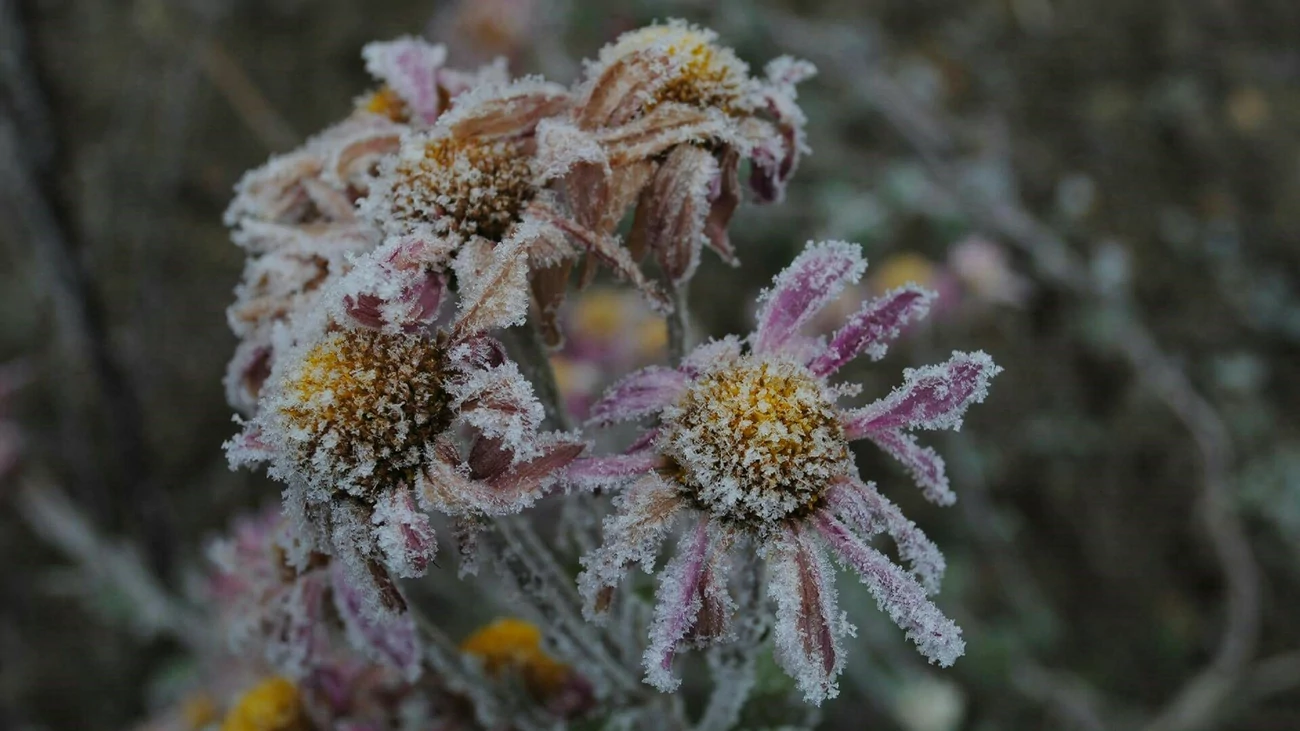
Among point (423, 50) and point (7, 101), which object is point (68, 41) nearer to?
point (7, 101)

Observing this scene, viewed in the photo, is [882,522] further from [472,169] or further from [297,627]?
[297,627]

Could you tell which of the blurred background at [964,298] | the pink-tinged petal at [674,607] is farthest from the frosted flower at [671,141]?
the blurred background at [964,298]

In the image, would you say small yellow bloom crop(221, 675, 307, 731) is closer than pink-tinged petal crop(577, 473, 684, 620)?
No

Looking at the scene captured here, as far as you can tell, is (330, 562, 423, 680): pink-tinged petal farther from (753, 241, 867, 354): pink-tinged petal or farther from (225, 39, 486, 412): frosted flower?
(753, 241, 867, 354): pink-tinged petal

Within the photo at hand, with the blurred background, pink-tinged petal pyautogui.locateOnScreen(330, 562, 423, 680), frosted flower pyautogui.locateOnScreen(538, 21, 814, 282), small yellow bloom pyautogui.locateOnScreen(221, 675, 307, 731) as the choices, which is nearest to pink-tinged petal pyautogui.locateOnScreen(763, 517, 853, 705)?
frosted flower pyautogui.locateOnScreen(538, 21, 814, 282)

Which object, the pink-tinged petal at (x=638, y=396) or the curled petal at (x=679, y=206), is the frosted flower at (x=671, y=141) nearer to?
the curled petal at (x=679, y=206)

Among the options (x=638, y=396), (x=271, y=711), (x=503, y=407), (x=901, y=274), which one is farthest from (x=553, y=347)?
(x=901, y=274)

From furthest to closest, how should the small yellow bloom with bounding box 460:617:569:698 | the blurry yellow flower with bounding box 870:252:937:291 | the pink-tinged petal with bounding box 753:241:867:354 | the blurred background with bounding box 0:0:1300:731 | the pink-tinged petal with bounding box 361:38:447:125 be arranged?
the blurry yellow flower with bounding box 870:252:937:291
the blurred background with bounding box 0:0:1300:731
the small yellow bloom with bounding box 460:617:569:698
the pink-tinged petal with bounding box 361:38:447:125
the pink-tinged petal with bounding box 753:241:867:354
